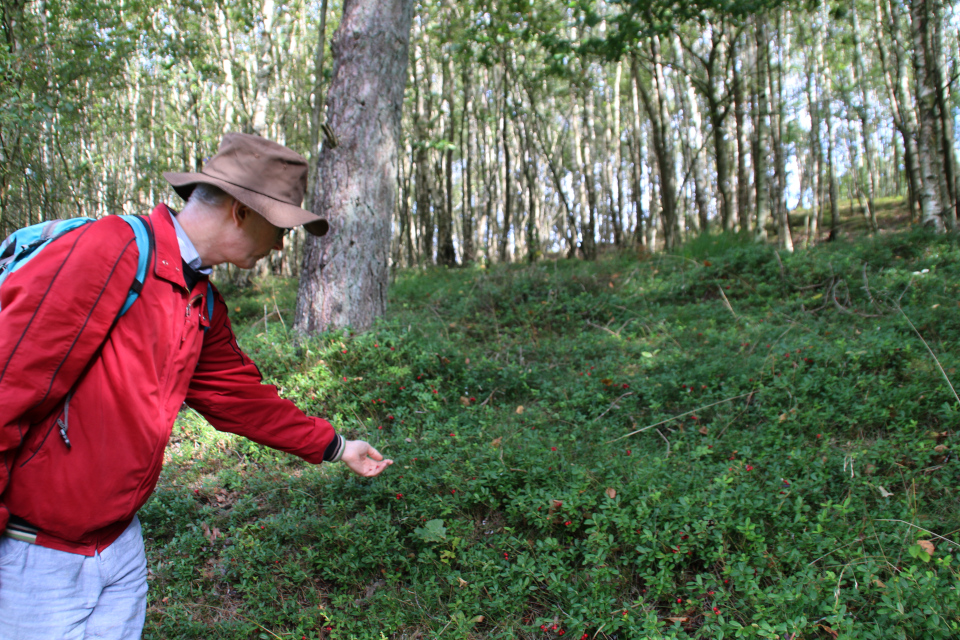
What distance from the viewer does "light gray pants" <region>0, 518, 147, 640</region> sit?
1291 mm

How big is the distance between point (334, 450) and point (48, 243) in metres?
1.12

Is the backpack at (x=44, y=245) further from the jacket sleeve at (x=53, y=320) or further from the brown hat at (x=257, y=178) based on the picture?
the brown hat at (x=257, y=178)

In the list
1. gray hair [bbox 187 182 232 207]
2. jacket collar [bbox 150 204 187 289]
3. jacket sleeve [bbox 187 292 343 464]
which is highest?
gray hair [bbox 187 182 232 207]

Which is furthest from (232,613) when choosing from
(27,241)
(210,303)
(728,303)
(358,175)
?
(728,303)

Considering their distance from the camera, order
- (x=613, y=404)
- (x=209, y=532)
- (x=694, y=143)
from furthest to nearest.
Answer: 1. (x=694, y=143)
2. (x=613, y=404)
3. (x=209, y=532)

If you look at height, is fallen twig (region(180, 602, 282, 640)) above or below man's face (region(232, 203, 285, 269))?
below

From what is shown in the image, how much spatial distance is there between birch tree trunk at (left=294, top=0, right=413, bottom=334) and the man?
3728 millimetres

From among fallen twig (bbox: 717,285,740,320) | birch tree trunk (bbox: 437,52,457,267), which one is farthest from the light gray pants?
birch tree trunk (bbox: 437,52,457,267)

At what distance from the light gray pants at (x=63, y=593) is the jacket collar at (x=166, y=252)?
0.70 m

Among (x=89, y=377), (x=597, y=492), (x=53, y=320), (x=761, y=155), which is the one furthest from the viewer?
(x=761, y=155)

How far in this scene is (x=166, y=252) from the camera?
146cm

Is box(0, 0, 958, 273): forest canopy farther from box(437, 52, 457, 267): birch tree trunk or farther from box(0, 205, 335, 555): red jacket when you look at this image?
box(0, 205, 335, 555): red jacket

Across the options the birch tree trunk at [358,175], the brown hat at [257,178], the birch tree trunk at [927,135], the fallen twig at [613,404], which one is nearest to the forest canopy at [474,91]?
the birch tree trunk at [927,135]

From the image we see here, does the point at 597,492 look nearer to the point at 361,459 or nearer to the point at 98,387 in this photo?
the point at 361,459
